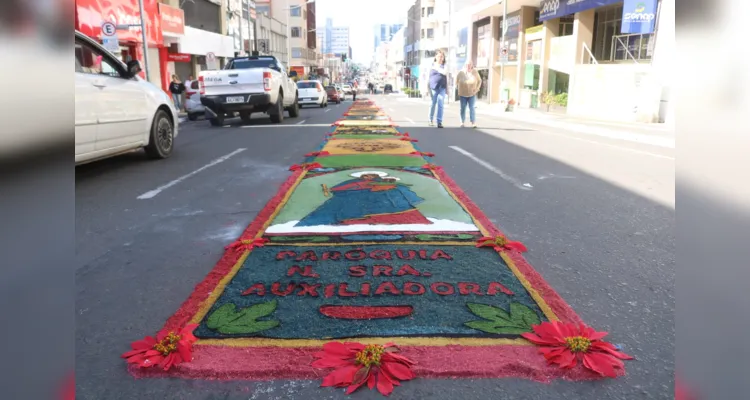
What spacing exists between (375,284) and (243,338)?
0.94m

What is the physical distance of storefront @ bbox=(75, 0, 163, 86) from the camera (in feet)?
59.5

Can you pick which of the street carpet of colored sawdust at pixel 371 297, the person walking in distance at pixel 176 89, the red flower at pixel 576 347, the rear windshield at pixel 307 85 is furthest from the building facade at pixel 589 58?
the person walking in distance at pixel 176 89

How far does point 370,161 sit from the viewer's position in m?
8.14

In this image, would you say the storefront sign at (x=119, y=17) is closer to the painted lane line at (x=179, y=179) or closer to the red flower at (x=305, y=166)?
the painted lane line at (x=179, y=179)

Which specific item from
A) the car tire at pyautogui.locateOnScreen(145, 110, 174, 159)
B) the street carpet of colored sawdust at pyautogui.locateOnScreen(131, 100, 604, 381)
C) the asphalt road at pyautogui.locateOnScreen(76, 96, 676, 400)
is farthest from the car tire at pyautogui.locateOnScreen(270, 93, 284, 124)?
the street carpet of colored sawdust at pyautogui.locateOnScreen(131, 100, 604, 381)

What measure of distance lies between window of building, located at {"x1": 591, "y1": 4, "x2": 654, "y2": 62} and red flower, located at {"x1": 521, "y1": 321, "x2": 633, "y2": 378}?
19.6m

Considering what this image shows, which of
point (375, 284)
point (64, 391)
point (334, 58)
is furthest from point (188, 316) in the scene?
point (334, 58)

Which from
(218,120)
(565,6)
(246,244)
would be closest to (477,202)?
(246,244)

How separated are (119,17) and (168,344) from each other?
22.2 m

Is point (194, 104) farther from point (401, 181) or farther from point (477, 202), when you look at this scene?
point (477, 202)

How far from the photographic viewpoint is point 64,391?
869mm

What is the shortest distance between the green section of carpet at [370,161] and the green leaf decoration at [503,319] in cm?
499

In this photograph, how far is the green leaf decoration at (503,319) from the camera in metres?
2.67

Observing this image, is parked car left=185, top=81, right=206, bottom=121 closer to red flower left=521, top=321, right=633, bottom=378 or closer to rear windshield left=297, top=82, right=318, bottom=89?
rear windshield left=297, top=82, right=318, bottom=89
